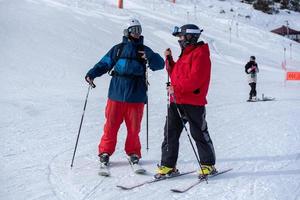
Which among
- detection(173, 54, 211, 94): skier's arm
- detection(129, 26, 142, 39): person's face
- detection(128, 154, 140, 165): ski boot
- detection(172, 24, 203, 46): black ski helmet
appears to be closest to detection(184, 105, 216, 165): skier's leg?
detection(173, 54, 211, 94): skier's arm

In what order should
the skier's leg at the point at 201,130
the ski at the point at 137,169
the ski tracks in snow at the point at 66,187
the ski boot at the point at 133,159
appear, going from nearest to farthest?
the ski tracks in snow at the point at 66,187 < the skier's leg at the point at 201,130 < the ski at the point at 137,169 < the ski boot at the point at 133,159

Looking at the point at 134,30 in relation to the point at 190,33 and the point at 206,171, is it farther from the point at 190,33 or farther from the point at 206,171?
the point at 206,171

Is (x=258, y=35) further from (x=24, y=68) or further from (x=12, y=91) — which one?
(x=12, y=91)

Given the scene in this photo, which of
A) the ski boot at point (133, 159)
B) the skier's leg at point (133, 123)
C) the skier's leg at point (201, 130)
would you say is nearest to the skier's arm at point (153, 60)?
the skier's leg at point (133, 123)

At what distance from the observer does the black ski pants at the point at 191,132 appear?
5879 millimetres

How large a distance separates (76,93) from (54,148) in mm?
7047

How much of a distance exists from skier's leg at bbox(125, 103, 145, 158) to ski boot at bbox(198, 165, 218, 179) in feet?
2.90

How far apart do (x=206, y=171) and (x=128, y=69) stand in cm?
146

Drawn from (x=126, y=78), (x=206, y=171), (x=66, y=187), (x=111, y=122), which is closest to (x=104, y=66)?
(x=126, y=78)

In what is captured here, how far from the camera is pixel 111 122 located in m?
6.27

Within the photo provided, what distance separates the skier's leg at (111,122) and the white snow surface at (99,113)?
0.29 m

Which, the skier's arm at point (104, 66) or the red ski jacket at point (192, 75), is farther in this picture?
the skier's arm at point (104, 66)

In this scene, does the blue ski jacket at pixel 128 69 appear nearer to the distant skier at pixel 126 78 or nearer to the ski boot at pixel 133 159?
the distant skier at pixel 126 78

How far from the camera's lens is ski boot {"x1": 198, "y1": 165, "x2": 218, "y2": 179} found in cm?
590
